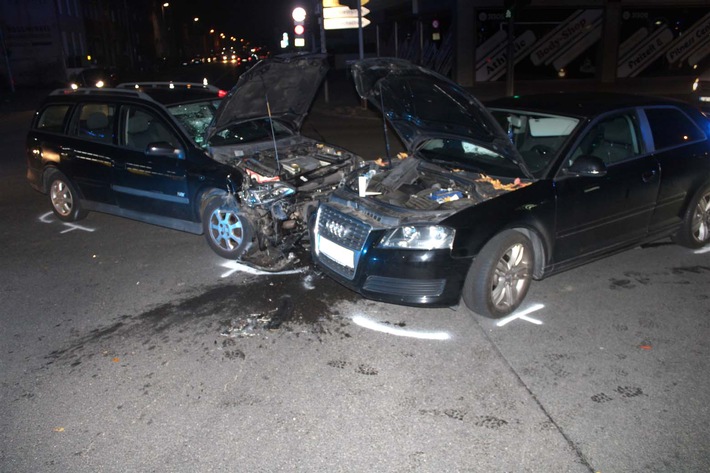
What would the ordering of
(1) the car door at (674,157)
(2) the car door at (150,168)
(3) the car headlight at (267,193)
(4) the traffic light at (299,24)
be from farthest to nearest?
(4) the traffic light at (299,24) → (2) the car door at (150,168) → (3) the car headlight at (267,193) → (1) the car door at (674,157)

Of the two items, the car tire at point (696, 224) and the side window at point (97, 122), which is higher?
the side window at point (97, 122)

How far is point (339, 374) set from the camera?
3842mm

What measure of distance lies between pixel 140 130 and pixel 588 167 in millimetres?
4962

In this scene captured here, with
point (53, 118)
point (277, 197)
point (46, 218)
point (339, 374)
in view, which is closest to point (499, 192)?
point (339, 374)

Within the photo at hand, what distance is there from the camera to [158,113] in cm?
625

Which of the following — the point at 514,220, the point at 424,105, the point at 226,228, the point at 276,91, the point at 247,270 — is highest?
the point at 276,91

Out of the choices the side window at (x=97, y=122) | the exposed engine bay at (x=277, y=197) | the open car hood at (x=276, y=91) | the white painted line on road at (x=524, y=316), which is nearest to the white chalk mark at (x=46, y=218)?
the side window at (x=97, y=122)

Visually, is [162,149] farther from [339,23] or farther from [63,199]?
[339,23]

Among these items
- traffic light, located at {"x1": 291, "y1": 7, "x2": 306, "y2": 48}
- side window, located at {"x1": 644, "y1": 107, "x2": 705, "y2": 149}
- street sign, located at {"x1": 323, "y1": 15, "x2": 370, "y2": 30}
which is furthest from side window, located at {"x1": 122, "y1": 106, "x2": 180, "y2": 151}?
traffic light, located at {"x1": 291, "y1": 7, "x2": 306, "y2": 48}

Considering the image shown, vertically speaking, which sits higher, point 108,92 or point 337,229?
point 108,92

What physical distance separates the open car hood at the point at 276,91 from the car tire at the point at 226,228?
816 millimetres

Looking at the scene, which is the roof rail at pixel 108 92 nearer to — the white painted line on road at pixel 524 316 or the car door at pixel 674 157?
the white painted line on road at pixel 524 316

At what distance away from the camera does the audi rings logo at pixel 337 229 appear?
462cm

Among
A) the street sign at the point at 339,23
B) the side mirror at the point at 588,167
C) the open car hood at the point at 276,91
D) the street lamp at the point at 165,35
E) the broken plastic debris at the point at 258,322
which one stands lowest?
the broken plastic debris at the point at 258,322
